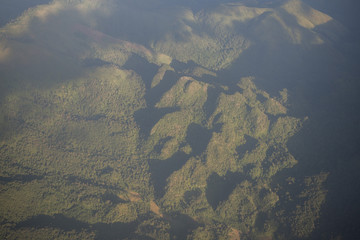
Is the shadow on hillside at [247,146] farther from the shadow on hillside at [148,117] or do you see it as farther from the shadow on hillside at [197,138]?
the shadow on hillside at [148,117]

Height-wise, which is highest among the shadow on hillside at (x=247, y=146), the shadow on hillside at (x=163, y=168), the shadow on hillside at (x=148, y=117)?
the shadow on hillside at (x=148, y=117)

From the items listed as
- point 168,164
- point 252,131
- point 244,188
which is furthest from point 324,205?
point 168,164

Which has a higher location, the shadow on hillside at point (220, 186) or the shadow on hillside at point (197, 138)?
the shadow on hillside at point (197, 138)

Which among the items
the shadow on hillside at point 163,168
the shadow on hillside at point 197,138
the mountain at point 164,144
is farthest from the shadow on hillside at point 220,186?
the shadow on hillside at point 163,168

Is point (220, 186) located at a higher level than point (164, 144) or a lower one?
lower

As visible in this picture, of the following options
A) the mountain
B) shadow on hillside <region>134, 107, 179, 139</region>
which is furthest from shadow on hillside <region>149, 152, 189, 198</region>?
shadow on hillside <region>134, 107, 179, 139</region>

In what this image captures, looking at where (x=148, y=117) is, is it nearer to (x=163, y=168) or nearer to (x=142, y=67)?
(x=163, y=168)

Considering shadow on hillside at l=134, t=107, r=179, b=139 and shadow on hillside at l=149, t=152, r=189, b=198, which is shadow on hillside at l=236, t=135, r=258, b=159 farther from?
shadow on hillside at l=134, t=107, r=179, b=139

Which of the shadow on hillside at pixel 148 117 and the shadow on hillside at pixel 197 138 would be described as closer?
the shadow on hillside at pixel 197 138

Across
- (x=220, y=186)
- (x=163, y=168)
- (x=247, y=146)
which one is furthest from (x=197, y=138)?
(x=220, y=186)

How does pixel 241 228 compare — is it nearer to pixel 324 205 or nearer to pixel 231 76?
Answer: pixel 324 205
